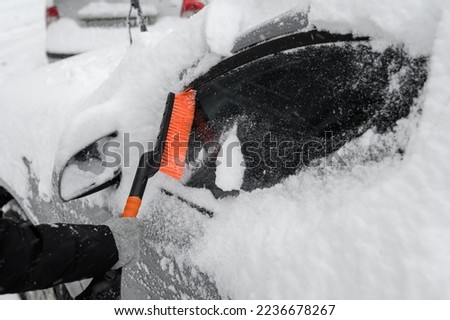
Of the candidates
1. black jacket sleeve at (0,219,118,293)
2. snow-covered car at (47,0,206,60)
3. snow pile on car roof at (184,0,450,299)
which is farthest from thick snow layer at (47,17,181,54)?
snow pile on car roof at (184,0,450,299)

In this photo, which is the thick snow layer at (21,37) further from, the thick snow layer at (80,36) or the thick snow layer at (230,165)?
the thick snow layer at (230,165)

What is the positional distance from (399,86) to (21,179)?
2070 millimetres

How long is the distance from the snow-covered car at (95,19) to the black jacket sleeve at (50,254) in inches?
115

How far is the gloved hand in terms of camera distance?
1452mm

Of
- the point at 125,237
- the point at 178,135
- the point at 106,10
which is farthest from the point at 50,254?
the point at 106,10

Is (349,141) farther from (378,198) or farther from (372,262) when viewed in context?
(372,262)

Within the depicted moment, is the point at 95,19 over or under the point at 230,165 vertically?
under

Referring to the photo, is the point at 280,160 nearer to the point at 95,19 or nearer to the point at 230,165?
the point at 230,165

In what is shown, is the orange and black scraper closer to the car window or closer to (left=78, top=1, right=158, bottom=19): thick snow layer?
the car window

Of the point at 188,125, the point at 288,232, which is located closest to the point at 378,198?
the point at 288,232

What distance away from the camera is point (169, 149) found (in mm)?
1496

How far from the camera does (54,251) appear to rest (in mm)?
1360

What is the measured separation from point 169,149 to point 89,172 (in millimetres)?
411

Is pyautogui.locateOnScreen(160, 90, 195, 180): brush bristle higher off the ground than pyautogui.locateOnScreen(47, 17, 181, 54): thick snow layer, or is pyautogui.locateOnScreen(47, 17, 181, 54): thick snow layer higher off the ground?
pyautogui.locateOnScreen(160, 90, 195, 180): brush bristle
